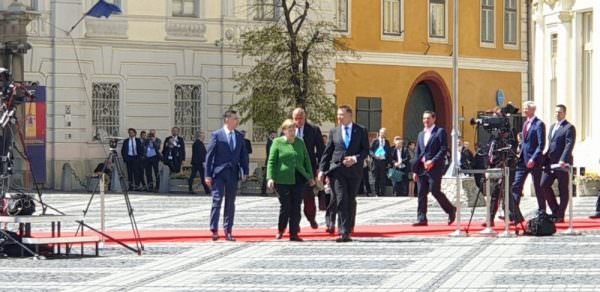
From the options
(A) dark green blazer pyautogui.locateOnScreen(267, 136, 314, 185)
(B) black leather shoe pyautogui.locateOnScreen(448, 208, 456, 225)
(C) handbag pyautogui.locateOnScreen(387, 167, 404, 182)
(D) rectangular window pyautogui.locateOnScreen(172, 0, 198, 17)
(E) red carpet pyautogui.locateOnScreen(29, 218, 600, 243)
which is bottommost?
(E) red carpet pyautogui.locateOnScreen(29, 218, 600, 243)

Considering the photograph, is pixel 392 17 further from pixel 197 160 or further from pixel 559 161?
pixel 559 161

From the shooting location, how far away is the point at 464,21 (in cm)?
5806

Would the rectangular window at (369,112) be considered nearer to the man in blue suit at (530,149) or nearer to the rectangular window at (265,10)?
the rectangular window at (265,10)

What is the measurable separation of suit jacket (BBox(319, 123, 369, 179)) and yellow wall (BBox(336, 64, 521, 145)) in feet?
89.7

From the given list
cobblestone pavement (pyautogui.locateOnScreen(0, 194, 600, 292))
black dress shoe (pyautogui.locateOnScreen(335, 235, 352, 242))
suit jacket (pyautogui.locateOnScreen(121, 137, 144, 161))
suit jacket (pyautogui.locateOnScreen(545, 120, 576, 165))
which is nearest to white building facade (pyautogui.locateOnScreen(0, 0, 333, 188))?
suit jacket (pyautogui.locateOnScreen(121, 137, 144, 161))

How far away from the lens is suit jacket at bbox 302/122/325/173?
27344 millimetres

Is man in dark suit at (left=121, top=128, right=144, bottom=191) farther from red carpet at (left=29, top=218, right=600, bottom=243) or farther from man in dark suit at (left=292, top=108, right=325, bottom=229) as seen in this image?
man in dark suit at (left=292, top=108, right=325, bottom=229)

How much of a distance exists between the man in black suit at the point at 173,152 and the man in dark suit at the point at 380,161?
5212 mm

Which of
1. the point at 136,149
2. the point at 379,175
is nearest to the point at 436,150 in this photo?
the point at 379,175

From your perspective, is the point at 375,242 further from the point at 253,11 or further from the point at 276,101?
the point at 253,11

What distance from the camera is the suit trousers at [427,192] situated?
28.7m

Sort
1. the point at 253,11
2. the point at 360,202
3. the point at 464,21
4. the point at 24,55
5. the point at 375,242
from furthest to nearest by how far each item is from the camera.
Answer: the point at 464,21, the point at 253,11, the point at 24,55, the point at 360,202, the point at 375,242

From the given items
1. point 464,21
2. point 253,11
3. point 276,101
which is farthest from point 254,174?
point 464,21

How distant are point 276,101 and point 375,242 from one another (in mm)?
22984
